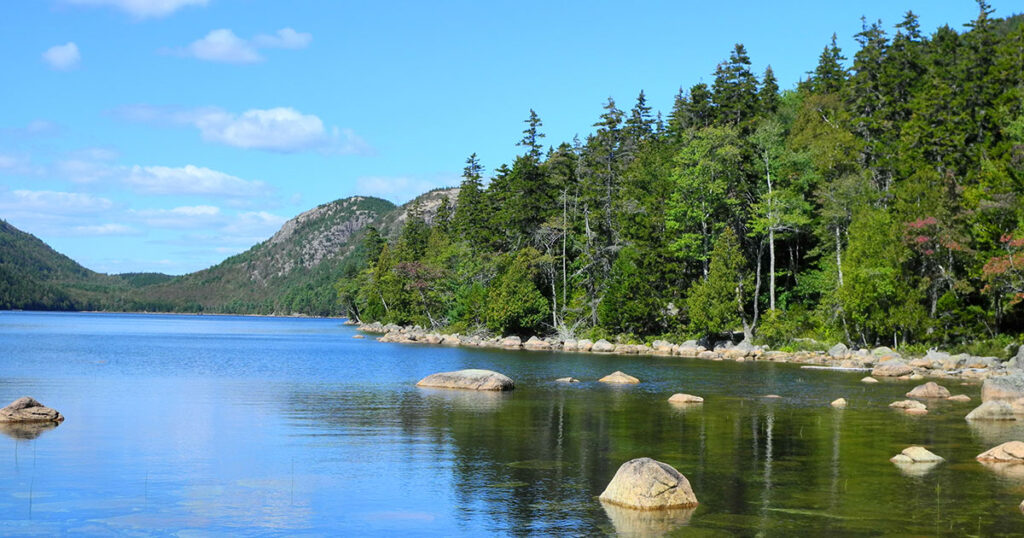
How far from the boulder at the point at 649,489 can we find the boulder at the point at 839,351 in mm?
49164

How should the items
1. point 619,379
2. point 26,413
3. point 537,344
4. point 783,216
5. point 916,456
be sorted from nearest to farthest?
point 916,456, point 26,413, point 619,379, point 783,216, point 537,344

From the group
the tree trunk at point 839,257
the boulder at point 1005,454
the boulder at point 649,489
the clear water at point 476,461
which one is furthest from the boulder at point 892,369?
the boulder at point 649,489

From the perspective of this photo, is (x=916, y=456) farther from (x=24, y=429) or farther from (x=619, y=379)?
(x=24, y=429)

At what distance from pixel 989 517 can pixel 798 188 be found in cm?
6205

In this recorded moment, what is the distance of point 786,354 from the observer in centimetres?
A: 6688

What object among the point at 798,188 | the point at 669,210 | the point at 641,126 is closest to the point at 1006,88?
the point at 798,188

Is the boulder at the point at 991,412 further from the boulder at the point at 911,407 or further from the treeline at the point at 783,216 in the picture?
the treeline at the point at 783,216

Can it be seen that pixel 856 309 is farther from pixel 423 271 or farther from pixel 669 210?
pixel 423 271

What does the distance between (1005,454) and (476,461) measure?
14550 millimetres

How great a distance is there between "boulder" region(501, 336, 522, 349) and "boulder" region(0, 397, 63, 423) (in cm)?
5847

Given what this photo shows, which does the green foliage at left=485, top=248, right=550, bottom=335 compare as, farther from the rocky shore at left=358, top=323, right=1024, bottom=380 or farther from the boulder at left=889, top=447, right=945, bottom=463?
the boulder at left=889, top=447, right=945, bottom=463

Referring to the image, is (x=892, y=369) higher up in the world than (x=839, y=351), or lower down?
lower down

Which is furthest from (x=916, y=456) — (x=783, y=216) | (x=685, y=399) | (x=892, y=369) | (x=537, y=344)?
(x=537, y=344)

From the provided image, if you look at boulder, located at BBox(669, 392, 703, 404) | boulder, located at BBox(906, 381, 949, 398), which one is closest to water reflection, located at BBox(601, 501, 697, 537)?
boulder, located at BBox(669, 392, 703, 404)
